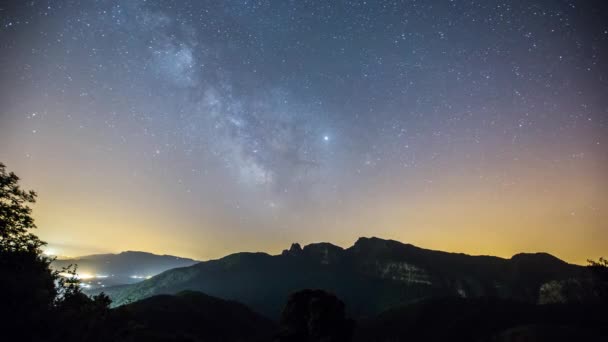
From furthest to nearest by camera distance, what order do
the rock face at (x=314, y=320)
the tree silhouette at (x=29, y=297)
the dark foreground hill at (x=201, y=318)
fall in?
the dark foreground hill at (x=201, y=318) → the rock face at (x=314, y=320) → the tree silhouette at (x=29, y=297)

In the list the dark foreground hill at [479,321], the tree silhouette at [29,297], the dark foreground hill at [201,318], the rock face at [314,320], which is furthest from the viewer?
the dark foreground hill at [479,321]

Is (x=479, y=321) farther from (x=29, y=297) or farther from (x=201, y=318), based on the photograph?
(x=29, y=297)

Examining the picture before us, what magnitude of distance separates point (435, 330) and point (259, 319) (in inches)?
3013

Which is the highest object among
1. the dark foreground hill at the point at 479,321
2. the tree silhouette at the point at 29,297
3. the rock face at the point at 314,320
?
the tree silhouette at the point at 29,297

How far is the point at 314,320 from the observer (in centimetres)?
5956

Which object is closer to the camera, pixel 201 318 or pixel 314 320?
pixel 314 320

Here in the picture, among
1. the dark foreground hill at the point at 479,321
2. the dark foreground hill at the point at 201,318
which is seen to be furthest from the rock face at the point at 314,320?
the dark foreground hill at the point at 479,321

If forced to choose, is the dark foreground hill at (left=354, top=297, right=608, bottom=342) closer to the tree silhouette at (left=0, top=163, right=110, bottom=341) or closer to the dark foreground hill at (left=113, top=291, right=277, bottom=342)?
the dark foreground hill at (left=113, top=291, right=277, bottom=342)

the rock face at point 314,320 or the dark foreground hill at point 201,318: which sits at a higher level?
the rock face at point 314,320

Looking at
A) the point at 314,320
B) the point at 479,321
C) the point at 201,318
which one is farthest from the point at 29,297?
the point at 479,321

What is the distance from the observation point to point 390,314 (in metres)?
155

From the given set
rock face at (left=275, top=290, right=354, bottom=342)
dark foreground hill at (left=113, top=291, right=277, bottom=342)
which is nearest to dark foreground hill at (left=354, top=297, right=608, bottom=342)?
dark foreground hill at (left=113, top=291, right=277, bottom=342)

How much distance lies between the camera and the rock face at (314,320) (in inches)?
2293

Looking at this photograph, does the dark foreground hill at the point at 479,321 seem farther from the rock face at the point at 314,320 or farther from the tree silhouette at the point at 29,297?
the tree silhouette at the point at 29,297
